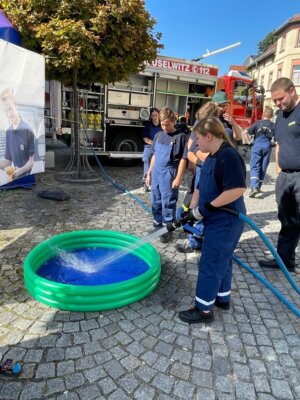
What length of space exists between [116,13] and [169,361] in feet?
20.2

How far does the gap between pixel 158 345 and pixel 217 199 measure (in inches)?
48.9

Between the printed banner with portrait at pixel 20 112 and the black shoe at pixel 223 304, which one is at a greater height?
the printed banner with portrait at pixel 20 112

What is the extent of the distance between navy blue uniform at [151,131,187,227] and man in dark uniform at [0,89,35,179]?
1848 mm

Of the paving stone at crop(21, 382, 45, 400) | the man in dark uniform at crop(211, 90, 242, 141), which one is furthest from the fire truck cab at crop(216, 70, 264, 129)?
the paving stone at crop(21, 382, 45, 400)

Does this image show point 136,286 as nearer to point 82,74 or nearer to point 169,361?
point 169,361

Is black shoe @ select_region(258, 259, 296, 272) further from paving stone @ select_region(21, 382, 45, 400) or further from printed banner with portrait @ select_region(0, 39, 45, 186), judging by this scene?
printed banner with portrait @ select_region(0, 39, 45, 186)

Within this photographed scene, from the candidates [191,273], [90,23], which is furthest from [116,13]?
[191,273]

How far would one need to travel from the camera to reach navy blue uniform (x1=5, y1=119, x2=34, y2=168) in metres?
4.11

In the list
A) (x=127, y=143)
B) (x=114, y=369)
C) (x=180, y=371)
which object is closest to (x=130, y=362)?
(x=114, y=369)

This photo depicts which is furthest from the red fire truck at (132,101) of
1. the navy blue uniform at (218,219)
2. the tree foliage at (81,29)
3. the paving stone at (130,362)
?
the paving stone at (130,362)

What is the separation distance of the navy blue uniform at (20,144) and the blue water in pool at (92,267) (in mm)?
1474

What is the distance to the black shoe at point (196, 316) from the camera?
9.16ft

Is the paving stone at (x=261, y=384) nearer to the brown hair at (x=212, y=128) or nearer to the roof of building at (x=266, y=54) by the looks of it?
the brown hair at (x=212, y=128)

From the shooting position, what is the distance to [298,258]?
4328mm
